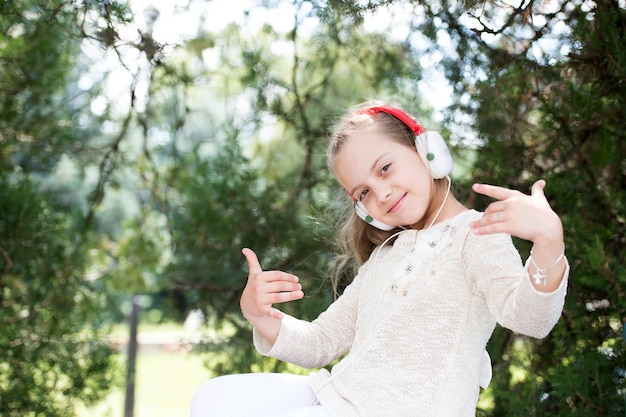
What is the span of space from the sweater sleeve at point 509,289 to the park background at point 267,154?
435 millimetres

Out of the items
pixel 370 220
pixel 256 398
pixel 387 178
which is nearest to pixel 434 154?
pixel 387 178

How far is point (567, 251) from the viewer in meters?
2.21

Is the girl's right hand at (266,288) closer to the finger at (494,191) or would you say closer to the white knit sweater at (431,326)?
the white knit sweater at (431,326)

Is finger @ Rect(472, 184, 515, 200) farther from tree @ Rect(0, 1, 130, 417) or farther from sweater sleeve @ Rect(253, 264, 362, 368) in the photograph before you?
tree @ Rect(0, 1, 130, 417)

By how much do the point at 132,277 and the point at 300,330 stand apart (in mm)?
2635

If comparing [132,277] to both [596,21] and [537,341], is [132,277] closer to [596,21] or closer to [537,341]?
[537,341]

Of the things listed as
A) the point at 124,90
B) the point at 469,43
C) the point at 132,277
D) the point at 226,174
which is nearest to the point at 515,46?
the point at 469,43

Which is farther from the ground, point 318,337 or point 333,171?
point 333,171

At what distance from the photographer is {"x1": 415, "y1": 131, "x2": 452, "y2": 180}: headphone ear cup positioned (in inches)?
74.4

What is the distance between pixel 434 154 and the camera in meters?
1.89

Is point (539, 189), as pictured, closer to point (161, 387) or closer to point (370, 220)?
point (370, 220)

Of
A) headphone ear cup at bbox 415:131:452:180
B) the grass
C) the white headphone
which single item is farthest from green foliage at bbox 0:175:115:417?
headphone ear cup at bbox 415:131:452:180

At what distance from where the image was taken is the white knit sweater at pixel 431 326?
1.62 metres

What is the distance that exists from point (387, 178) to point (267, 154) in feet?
8.79
